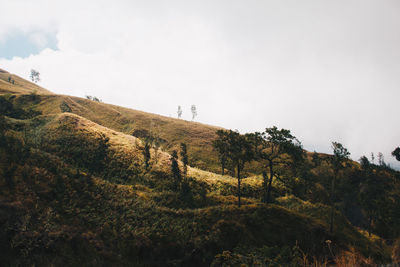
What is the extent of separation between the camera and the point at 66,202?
22.2 meters

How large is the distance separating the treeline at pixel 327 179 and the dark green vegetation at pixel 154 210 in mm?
279

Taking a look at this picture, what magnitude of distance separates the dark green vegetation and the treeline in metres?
0.28

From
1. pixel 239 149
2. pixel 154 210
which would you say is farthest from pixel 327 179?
pixel 154 210

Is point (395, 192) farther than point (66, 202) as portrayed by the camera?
Yes

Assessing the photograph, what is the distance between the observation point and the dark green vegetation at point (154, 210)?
14.3m

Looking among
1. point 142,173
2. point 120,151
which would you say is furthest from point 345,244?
point 120,151

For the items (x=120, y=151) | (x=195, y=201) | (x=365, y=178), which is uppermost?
(x=365, y=178)

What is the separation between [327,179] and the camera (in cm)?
5194

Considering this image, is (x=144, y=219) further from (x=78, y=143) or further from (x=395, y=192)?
(x=395, y=192)

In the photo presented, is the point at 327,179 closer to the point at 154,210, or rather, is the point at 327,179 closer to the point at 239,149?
A: the point at 239,149

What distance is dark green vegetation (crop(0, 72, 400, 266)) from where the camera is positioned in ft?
47.0

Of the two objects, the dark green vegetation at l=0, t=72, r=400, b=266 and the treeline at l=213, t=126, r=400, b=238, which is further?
the treeline at l=213, t=126, r=400, b=238

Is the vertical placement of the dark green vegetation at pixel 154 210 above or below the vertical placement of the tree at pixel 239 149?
below

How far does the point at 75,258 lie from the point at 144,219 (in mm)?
10670
